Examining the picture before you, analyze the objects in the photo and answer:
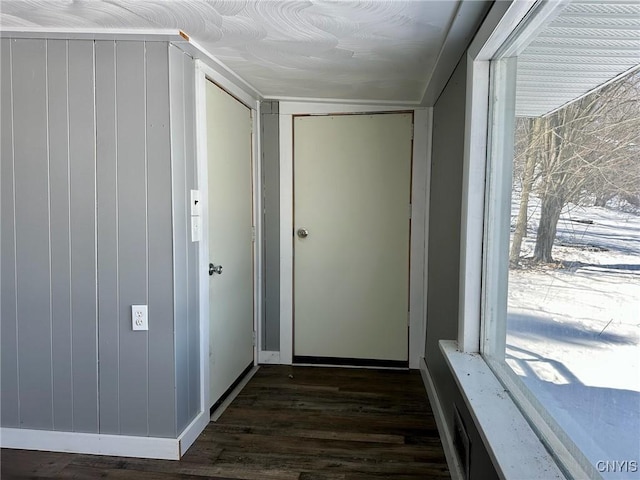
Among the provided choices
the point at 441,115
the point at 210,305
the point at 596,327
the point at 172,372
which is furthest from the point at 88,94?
the point at 596,327

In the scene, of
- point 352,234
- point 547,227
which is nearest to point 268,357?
point 352,234

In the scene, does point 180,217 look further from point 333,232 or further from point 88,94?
point 333,232

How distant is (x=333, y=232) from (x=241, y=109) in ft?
3.57

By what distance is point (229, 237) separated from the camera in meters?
2.52

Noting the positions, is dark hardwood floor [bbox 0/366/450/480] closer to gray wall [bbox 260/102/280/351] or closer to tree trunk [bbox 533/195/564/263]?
gray wall [bbox 260/102/280/351]

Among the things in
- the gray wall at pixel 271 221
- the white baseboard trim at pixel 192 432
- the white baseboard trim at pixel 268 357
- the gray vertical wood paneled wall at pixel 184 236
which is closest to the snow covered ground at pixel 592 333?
the gray vertical wood paneled wall at pixel 184 236

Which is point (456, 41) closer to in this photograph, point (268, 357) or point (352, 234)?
point (352, 234)

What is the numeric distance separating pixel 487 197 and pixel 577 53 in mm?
626

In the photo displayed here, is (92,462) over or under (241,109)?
under

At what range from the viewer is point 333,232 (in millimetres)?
3025

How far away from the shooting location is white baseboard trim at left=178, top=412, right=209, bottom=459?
1.95m

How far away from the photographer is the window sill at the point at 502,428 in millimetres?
977

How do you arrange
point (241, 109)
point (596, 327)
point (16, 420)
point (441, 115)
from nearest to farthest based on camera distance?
point (596, 327) < point (16, 420) < point (441, 115) < point (241, 109)

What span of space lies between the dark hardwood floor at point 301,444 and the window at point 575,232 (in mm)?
818
